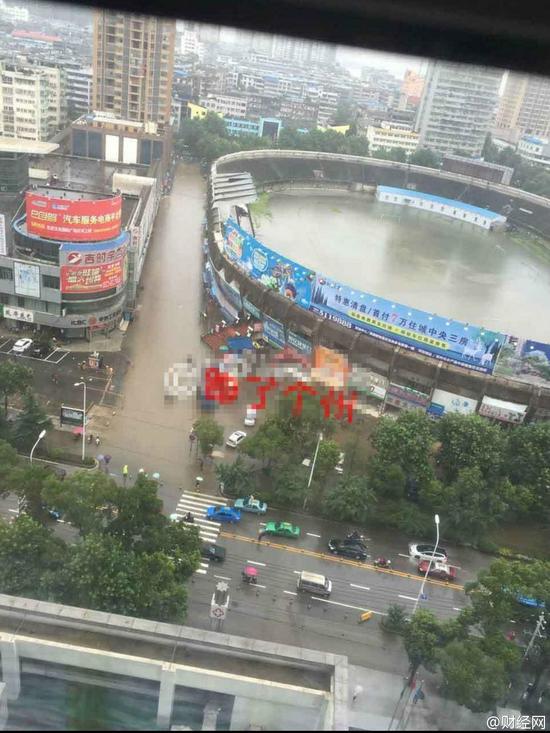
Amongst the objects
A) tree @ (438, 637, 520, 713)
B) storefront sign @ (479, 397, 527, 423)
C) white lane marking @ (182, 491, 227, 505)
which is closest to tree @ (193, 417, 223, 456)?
white lane marking @ (182, 491, 227, 505)

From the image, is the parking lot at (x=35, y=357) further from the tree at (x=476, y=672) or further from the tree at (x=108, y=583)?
the tree at (x=476, y=672)

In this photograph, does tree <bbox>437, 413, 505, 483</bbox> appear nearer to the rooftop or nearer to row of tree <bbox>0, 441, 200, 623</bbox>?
row of tree <bbox>0, 441, 200, 623</bbox>

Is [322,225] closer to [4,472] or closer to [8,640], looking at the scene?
[4,472]

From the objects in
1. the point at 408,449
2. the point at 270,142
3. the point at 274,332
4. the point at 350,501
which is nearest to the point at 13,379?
the point at 350,501

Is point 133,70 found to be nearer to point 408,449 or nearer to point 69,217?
point 69,217

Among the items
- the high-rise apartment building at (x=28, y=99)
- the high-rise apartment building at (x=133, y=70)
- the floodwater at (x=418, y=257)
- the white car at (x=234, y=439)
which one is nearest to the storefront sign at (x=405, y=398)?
the white car at (x=234, y=439)

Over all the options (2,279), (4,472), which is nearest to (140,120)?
(2,279)
